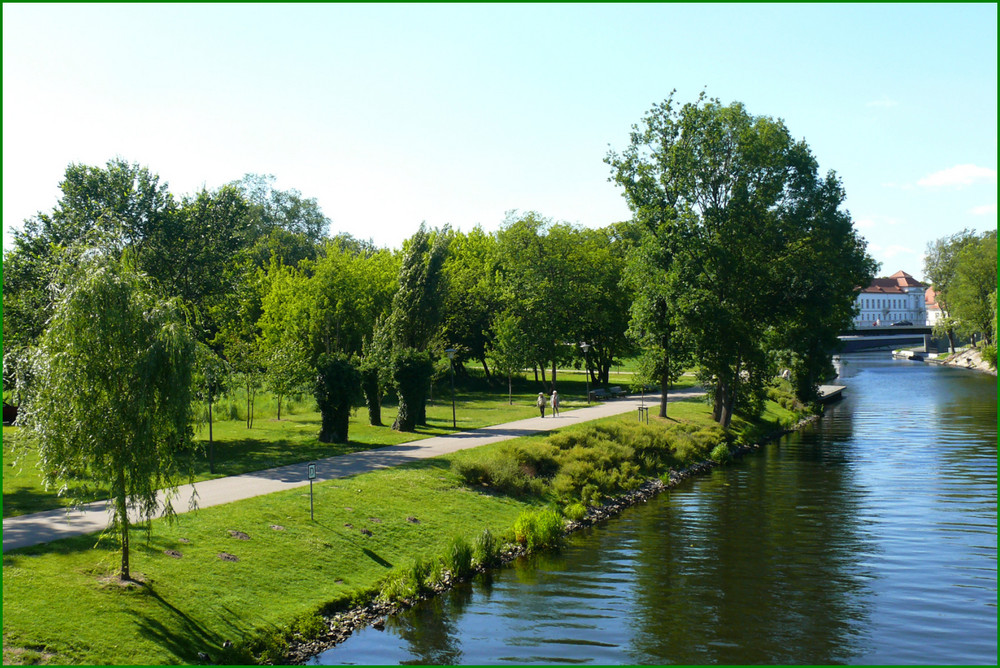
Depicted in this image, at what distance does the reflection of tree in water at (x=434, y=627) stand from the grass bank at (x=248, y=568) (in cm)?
76

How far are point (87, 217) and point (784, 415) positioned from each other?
44.2 metres

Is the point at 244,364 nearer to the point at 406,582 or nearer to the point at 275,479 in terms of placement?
the point at 275,479

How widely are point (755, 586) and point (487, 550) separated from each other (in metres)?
6.81

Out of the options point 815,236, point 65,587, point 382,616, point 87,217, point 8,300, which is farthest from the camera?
point 815,236

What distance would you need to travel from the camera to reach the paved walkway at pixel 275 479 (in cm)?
1721

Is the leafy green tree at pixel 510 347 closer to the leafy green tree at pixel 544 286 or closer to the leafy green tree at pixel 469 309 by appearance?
the leafy green tree at pixel 544 286

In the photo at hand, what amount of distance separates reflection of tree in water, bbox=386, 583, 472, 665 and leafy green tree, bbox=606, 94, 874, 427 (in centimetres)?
2420

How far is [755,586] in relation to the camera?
18828mm

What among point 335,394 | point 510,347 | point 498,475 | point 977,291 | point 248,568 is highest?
point 977,291

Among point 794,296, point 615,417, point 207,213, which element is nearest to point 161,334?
point 207,213

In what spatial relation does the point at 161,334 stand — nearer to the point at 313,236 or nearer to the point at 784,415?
the point at 784,415

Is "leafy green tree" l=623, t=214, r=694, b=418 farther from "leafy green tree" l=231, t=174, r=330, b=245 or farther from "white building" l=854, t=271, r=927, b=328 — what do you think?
"white building" l=854, t=271, r=927, b=328

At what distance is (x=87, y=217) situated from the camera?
29.0m

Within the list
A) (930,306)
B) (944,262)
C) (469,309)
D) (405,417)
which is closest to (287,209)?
(469,309)
